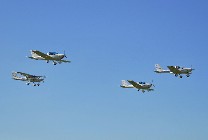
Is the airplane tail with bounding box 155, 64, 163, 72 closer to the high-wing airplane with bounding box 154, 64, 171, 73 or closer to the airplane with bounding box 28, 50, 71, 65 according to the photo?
the high-wing airplane with bounding box 154, 64, 171, 73

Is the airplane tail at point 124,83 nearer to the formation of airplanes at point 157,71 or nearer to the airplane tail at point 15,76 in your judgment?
the formation of airplanes at point 157,71

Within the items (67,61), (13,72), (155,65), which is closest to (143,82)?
(155,65)

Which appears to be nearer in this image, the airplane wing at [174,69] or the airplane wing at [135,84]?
the airplane wing at [174,69]

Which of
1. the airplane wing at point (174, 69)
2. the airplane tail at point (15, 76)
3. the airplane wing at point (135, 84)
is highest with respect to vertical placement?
the airplane wing at point (174, 69)

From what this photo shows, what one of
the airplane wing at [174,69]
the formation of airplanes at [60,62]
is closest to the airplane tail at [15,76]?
the formation of airplanes at [60,62]

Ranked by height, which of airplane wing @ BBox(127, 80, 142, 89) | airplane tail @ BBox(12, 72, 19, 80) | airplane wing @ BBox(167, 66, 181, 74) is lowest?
airplane wing @ BBox(127, 80, 142, 89)

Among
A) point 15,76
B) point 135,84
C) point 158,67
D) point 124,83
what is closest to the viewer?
point 135,84

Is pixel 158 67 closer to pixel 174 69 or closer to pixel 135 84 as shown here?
pixel 135 84

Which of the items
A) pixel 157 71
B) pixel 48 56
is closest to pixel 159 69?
pixel 157 71

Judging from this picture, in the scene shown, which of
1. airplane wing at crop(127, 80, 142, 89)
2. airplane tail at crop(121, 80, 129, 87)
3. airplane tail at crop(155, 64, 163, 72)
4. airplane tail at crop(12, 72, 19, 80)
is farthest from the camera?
airplane tail at crop(121, 80, 129, 87)

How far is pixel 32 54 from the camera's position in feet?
319

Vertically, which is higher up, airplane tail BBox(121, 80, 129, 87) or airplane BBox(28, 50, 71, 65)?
airplane BBox(28, 50, 71, 65)

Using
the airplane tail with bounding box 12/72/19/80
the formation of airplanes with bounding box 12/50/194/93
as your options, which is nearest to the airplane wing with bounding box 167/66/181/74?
the formation of airplanes with bounding box 12/50/194/93

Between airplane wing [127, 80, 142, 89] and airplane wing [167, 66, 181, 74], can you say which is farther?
airplane wing [127, 80, 142, 89]
